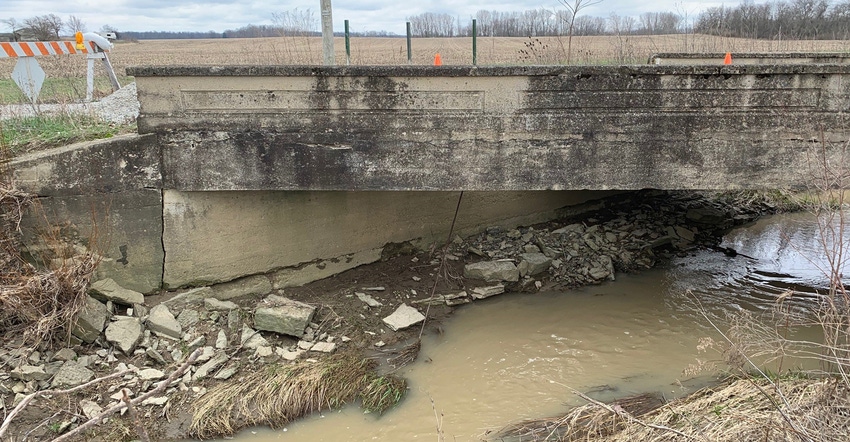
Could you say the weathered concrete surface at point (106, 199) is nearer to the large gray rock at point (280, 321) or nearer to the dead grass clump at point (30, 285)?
the dead grass clump at point (30, 285)

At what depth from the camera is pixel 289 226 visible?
557 cm

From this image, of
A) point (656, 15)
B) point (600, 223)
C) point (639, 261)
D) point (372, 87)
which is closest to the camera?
point (372, 87)

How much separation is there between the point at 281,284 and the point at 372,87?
2.17 m

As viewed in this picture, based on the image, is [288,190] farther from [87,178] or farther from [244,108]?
[87,178]

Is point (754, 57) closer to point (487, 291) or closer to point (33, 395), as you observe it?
point (487, 291)

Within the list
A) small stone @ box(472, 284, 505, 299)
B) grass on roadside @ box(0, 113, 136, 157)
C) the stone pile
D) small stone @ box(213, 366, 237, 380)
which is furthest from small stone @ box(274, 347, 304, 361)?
grass on roadside @ box(0, 113, 136, 157)

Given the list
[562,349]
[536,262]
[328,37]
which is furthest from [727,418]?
[328,37]

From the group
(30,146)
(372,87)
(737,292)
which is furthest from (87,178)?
(737,292)

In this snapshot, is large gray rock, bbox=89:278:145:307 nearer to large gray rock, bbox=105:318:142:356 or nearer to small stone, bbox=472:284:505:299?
large gray rock, bbox=105:318:142:356

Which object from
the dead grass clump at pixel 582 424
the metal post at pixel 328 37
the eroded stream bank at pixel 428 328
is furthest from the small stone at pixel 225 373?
the metal post at pixel 328 37

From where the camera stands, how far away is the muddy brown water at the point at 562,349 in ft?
14.0

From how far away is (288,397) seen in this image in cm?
430

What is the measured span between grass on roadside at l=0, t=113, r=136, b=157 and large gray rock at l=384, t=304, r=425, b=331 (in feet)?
9.36

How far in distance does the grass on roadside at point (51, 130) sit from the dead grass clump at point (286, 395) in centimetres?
248
